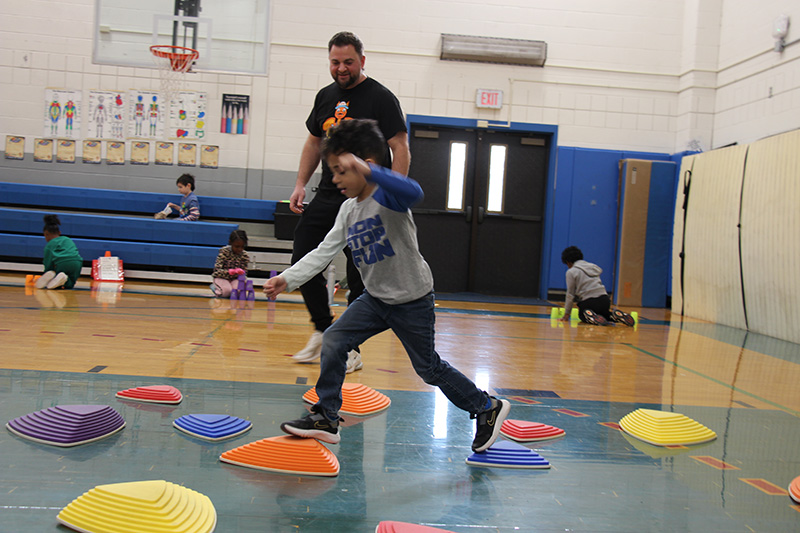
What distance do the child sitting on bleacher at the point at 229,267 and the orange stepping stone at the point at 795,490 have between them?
19.2ft

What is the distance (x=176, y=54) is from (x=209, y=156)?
4.60 ft

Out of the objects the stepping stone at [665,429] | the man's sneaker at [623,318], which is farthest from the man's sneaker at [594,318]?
the stepping stone at [665,429]

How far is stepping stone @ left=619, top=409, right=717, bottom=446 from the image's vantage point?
258cm

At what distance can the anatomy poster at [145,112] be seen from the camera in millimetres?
9156

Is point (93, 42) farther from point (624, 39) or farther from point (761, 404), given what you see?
point (761, 404)

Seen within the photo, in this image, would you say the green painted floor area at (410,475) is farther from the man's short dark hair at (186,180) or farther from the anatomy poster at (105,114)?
the anatomy poster at (105,114)

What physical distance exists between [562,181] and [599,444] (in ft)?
23.5

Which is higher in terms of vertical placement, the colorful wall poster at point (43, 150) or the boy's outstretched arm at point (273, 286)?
the colorful wall poster at point (43, 150)

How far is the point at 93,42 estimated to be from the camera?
8.99 m

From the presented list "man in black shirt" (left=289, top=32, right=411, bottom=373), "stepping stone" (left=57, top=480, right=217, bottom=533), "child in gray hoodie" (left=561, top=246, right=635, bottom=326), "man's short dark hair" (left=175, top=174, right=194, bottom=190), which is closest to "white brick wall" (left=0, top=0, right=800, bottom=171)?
"man's short dark hair" (left=175, top=174, right=194, bottom=190)

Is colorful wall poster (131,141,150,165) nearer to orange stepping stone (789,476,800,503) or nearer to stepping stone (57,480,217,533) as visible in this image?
stepping stone (57,480,217,533)

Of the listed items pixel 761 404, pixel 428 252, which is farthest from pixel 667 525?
pixel 428 252

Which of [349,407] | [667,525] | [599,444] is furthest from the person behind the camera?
[349,407]

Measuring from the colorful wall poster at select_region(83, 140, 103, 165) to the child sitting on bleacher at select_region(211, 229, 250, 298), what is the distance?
3.33 metres
